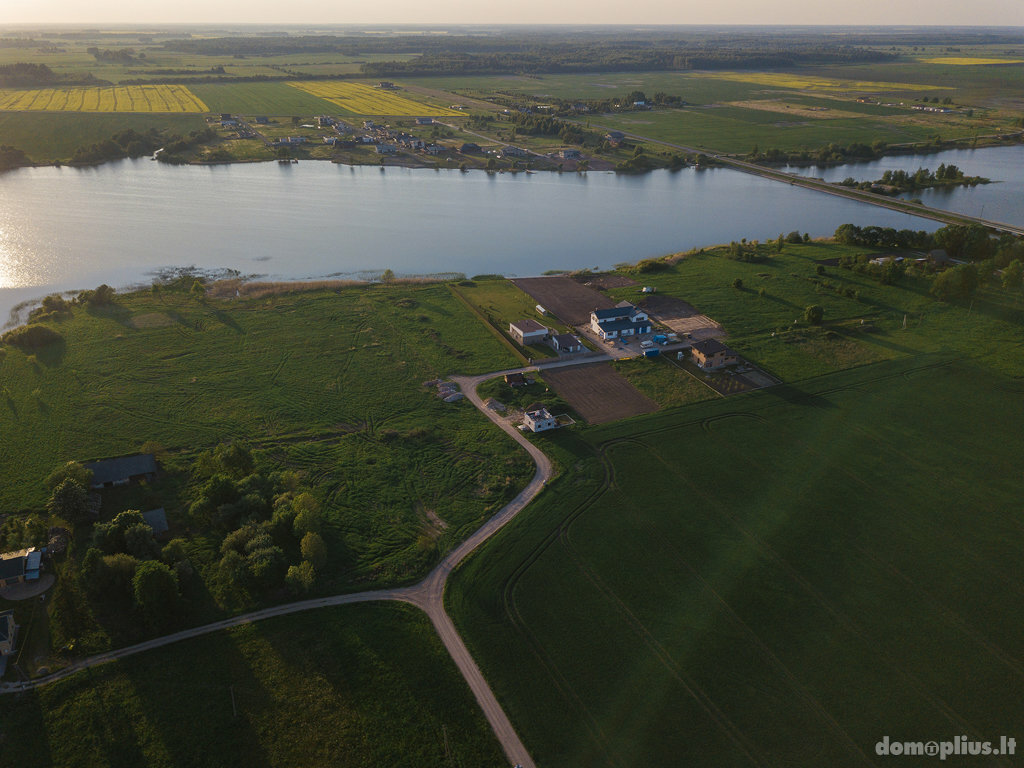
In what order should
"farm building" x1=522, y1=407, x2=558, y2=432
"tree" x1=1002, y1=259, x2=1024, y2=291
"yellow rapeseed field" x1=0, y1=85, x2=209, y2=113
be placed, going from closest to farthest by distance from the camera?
"farm building" x1=522, y1=407, x2=558, y2=432, "tree" x1=1002, y1=259, x2=1024, y2=291, "yellow rapeseed field" x1=0, y1=85, x2=209, y2=113

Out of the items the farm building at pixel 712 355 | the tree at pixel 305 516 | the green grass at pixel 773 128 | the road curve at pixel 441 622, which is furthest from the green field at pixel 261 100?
the road curve at pixel 441 622

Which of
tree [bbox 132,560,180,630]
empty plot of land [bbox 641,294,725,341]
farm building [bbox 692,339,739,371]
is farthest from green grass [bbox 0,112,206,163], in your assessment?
farm building [bbox 692,339,739,371]

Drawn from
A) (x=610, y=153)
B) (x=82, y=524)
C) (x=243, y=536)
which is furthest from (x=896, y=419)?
(x=610, y=153)

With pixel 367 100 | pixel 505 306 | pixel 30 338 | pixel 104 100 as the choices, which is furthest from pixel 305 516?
pixel 104 100

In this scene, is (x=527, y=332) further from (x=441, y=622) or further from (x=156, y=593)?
(x=156, y=593)

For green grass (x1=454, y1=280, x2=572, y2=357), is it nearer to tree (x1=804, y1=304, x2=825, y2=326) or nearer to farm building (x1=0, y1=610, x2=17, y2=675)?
tree (x1=804, y1=304, x2=825, y2=326)
